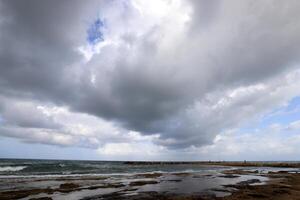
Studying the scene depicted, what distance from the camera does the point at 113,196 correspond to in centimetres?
2045

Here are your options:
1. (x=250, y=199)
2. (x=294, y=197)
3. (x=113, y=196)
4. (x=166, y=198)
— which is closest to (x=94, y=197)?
(x=113, y=196)

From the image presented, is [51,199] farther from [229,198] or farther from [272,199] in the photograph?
[272,199]

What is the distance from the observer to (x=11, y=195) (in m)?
20.9

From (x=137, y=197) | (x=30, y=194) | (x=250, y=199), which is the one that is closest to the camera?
(x=250, y=199)

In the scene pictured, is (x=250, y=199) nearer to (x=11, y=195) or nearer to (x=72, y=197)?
(x=72, y=197)

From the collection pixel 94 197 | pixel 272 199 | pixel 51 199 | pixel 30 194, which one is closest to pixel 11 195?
pixel 30 194

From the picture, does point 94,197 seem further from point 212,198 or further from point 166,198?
point 212,198

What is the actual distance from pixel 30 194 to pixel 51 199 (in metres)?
3.73

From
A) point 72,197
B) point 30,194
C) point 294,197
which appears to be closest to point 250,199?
point 294,197

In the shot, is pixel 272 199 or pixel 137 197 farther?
pixel 137 197

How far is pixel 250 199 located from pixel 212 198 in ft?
9.59

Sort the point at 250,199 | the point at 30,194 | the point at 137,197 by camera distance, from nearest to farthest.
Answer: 1. the point at 250,199
2. the point at 137,197
3. the point at 30,194

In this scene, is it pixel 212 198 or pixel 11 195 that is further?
pixel 11 195

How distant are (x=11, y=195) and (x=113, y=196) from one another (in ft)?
29.9
